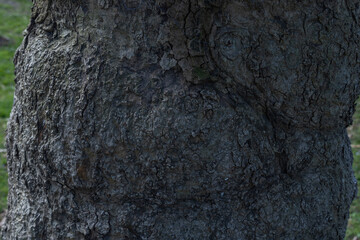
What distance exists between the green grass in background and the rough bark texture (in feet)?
5.52

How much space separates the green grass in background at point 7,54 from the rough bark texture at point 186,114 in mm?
1682

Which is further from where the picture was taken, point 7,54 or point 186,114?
point 7,54

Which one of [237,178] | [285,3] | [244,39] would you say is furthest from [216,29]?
[237,178]

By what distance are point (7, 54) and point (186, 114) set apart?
6621mm

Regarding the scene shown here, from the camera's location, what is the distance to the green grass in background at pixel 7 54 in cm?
472

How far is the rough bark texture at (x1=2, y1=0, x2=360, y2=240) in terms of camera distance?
66.1 inches

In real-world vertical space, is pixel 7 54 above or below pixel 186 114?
below

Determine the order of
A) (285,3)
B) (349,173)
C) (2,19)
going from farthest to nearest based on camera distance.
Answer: (2,19)
(349,173)
(285,3)

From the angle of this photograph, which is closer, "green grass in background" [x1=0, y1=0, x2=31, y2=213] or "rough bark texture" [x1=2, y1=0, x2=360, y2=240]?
"rough bark texture" [x1=2, y1=0, x2=360, y2=240]

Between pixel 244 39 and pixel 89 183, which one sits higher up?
pixel 244 39

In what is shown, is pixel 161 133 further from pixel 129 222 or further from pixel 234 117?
pixel 129 222

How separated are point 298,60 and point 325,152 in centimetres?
44

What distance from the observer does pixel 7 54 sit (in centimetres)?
757

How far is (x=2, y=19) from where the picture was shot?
930 cm
